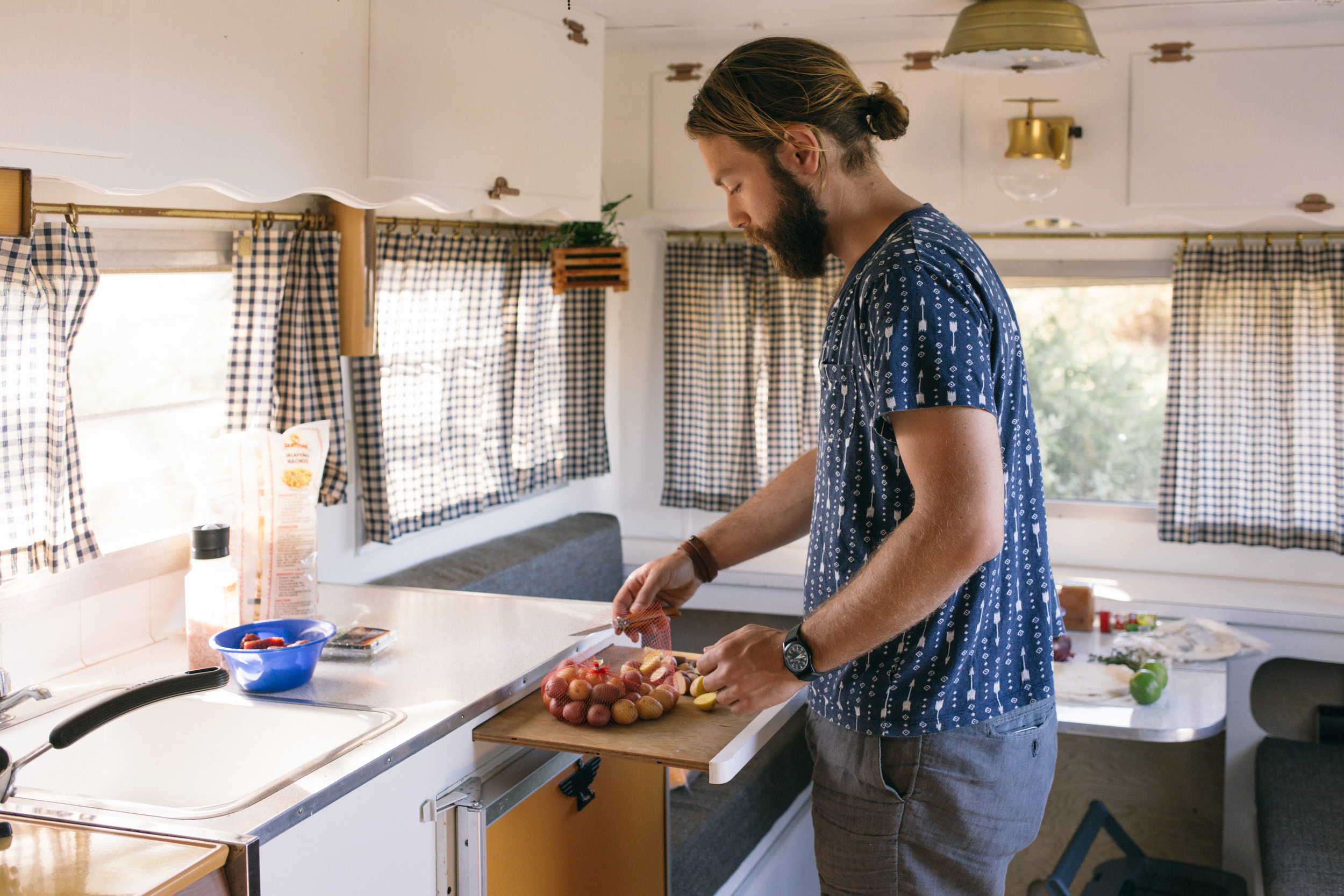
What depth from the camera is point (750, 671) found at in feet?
4.44

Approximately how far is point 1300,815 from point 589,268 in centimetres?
219

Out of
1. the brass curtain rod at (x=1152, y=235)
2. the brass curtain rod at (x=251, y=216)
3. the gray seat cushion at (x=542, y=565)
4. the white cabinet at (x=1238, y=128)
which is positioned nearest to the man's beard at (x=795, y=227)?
the brass curtain rod at (x=251, y=216)

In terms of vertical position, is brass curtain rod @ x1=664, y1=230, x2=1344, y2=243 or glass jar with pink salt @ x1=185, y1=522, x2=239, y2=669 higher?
brass curtain rod @ x1=664, y1=230, x2=1344, y2=243

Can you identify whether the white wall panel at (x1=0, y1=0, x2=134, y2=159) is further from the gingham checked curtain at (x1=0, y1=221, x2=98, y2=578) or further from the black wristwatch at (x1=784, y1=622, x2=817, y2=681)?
the black wristwatch at (x1=784, y1=622, x2=817, y2=681)

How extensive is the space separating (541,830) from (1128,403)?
264cm

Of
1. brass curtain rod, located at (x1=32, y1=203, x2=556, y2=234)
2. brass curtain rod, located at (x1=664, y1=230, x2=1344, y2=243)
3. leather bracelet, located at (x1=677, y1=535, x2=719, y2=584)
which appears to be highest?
brass curtain rod, located at (x1=664, y1=230, x2=1344, y2=243)

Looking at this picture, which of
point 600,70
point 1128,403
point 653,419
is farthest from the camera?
point 653,419

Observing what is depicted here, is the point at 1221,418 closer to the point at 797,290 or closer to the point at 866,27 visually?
the point at 797,290

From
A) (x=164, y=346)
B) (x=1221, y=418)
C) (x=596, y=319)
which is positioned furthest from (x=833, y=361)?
(x=1221, y=418)

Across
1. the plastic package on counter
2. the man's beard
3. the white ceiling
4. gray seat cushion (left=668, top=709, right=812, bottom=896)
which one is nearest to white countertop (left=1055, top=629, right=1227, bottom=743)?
gray seat cushion (left=668, top=709, right=812, bottom=896)

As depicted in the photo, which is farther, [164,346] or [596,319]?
[596,319]

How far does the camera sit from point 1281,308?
3.40 m

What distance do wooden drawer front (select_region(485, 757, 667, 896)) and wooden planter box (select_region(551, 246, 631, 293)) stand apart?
146 centimetres

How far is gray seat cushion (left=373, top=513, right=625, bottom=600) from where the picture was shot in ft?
9.22
